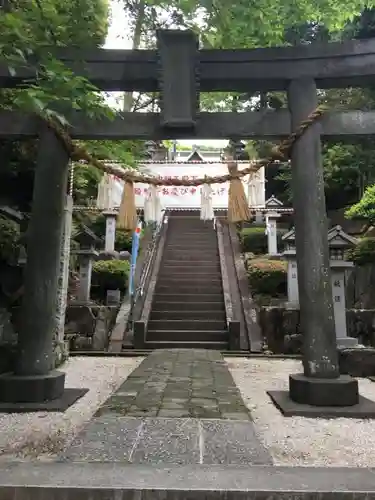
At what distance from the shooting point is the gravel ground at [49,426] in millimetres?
3350

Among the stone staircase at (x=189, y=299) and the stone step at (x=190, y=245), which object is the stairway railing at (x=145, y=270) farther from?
the stone step at (x=190, y=245)

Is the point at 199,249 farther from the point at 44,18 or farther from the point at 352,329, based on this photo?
the point at 44,18

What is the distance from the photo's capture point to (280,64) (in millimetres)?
5293

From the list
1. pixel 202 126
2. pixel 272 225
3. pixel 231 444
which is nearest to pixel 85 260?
pixel 272 225

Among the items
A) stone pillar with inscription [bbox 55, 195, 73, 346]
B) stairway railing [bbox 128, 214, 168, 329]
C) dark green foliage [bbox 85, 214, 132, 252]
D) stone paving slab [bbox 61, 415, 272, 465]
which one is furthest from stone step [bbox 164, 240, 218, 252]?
stone paving slab [bbox 61, 415, 272, 465]

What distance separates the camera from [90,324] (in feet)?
37.1

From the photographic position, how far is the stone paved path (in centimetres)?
256

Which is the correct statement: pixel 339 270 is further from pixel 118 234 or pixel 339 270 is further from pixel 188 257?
pixel 118 234

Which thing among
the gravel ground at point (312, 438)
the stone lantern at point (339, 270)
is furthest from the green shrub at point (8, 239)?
the stone lantern at point (339, 270)

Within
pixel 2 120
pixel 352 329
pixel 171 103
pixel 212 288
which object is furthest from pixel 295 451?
pixel 212 288

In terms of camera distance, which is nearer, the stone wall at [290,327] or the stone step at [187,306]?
the stone wall at [290,327]

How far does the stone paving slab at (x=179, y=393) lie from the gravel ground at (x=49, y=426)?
1.38 ft

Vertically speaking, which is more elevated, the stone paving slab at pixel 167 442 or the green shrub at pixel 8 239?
the green shrub at pixel 8 239

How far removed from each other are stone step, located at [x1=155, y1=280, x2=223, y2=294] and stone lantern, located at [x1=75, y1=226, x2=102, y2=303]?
7.49 feet
